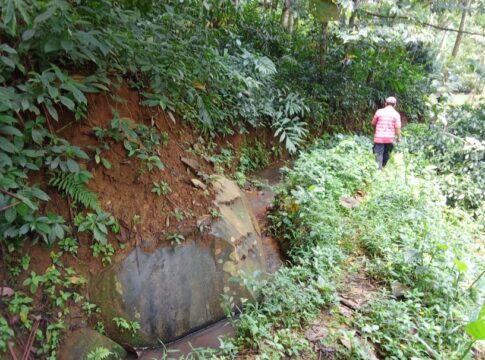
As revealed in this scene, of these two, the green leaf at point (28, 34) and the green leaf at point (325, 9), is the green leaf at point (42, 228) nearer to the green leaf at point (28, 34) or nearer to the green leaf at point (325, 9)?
the green leaf at point (28, 34)

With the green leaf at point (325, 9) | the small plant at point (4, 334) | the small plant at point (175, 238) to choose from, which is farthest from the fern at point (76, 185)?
the green leaf at point (325, 9)

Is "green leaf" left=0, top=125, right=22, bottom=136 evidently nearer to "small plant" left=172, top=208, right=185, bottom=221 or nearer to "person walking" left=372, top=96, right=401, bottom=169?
"small plant" left=172, top=208, right=185, bottom=221

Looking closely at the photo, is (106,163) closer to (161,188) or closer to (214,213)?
(161,188)

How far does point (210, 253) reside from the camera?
13.3ft

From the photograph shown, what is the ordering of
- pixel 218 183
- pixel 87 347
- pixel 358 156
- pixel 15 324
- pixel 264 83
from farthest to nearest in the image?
pixel 264 83
pixel 358 156
pixel 218 183
pixel 87 347
pixel 15 324

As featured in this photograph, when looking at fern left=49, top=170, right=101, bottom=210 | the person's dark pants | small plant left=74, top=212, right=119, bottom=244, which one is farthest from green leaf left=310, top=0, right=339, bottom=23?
small plant left=74, top=212, right=119, bottom=244

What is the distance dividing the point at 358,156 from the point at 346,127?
12.6ft

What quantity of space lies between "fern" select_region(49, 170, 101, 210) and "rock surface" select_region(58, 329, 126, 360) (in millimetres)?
1240

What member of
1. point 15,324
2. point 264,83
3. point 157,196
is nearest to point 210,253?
point 157,196

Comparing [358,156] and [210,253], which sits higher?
[358,156]

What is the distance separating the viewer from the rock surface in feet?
10.5

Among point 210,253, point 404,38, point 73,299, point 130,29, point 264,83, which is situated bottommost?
point 73,299

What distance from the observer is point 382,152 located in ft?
25.3

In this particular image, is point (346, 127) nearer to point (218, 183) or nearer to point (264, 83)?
point (264, 83)
